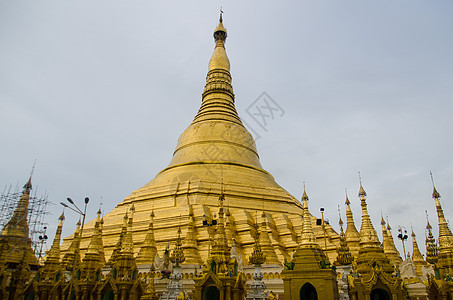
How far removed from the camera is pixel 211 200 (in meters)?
25.9

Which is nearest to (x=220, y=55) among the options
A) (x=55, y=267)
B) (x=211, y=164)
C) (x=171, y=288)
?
(x=211, y=164)

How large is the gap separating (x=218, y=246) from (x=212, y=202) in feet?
41.2

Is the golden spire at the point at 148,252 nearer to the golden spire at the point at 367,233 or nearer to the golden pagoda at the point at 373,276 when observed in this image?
the golden pagoda at the point at 373,276

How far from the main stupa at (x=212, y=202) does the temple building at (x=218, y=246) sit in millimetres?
95

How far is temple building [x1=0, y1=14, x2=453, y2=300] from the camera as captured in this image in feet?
40.3

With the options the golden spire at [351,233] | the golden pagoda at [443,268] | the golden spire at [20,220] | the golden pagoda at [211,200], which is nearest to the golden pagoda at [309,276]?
the golden pagoda at [443,268]

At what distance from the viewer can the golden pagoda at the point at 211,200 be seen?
21.8 m

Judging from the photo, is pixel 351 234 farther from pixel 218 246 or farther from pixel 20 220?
pixel 20 220

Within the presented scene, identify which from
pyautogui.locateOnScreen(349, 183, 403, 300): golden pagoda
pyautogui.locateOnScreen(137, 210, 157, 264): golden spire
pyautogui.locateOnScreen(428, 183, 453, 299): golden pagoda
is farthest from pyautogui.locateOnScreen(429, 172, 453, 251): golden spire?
pyautogui.locateOnScreen(137, 210, 157, 264): golden spire

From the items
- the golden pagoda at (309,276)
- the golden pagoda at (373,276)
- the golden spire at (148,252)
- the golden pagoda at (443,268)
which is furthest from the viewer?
the golden spire at (148,252)

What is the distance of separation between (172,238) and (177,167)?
9543mm

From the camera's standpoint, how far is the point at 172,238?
2266 cm

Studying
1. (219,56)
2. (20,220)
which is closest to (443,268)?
(20,220)

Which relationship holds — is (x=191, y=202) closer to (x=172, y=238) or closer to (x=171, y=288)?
(x=172, y=238)
